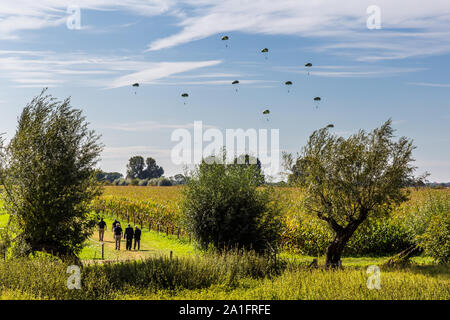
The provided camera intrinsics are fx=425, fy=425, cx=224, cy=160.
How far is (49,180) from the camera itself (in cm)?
1955

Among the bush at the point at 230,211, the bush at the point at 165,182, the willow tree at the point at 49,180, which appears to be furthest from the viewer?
the bush at the point at 165,182

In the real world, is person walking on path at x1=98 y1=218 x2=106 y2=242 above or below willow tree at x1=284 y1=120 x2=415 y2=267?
below

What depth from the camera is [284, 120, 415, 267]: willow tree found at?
21.4 m

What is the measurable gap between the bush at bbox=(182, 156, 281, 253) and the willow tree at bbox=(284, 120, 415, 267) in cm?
330

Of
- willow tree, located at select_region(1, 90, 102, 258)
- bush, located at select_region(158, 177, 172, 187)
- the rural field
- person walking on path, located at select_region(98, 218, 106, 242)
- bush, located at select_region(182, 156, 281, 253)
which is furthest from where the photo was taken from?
bush, located at select_region(158, 177, 172, 187)

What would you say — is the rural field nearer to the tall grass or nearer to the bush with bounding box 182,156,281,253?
the tall grass

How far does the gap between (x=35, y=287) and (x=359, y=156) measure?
15.7 m

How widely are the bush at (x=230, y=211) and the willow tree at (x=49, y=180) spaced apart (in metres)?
5.93

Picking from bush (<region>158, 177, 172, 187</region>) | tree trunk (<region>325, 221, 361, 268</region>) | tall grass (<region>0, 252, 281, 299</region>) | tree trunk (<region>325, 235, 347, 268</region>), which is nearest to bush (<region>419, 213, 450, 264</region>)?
tree trunk (<region>325, 221, 361, 268</region>)

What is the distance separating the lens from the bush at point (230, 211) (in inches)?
931

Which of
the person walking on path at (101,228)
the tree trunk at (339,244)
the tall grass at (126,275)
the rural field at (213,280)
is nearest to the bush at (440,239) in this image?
the rural field at (213,280)

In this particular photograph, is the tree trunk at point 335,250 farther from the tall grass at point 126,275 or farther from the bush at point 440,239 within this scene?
the bush at point 440,239
